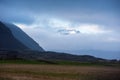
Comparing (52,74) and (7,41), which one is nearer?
(52,74)

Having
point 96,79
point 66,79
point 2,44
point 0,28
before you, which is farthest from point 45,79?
point 0,28

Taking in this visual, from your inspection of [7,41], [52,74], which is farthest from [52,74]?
[7,41]

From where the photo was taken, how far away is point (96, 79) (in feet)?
135

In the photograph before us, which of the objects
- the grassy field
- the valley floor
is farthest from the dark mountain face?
the valley floor

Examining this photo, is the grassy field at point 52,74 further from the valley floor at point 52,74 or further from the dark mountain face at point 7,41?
the dark mountain face at point 7,41

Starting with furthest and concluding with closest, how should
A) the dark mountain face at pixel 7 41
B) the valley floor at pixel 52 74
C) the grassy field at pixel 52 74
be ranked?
1. the dark mountain face at pixel 7 41
2. the grassy field at pixel 52 74
3. the valley floor at pixel 52 74

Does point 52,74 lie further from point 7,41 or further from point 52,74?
point 7,41

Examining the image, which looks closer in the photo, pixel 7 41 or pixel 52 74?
pixel 52 74

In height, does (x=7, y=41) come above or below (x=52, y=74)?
above

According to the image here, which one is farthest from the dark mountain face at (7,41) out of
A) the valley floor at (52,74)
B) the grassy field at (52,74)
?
the valley floor at (52,74)

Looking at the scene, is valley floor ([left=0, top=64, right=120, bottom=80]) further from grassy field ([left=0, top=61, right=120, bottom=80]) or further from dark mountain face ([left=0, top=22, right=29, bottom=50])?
dark mountain face ([left=0, top=22, right=29, bottom=50])

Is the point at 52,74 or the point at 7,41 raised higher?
the point at 7,41

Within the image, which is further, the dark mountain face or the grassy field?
the dark mountain face

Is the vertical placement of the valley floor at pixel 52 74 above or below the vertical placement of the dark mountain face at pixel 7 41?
below
